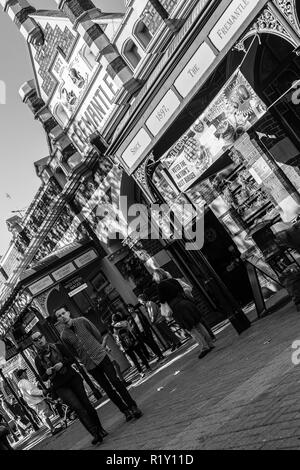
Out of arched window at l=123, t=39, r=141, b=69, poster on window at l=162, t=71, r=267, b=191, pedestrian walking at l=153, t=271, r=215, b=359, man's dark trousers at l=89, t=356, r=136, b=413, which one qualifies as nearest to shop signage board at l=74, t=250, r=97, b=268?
arched window at l=123, t=39, r=141, b=69

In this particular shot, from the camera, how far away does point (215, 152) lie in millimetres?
11070

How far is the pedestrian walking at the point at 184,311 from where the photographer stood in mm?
9547

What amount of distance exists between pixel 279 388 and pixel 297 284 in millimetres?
3910

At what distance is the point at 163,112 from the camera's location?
11648 millimetres

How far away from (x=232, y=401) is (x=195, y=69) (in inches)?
274

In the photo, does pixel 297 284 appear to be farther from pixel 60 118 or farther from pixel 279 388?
pixel 60 118

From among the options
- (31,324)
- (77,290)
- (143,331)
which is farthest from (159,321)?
(31,324)

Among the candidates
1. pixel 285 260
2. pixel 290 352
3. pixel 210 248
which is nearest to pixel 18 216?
pixel 210 248

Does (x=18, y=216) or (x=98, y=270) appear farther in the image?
(x=18, y=216)

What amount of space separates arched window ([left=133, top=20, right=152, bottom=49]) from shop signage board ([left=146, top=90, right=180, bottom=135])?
385 centimetres

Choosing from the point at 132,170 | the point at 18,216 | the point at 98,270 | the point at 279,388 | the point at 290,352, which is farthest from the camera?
the point at 18,216

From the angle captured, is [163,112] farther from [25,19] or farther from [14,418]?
[14,418]

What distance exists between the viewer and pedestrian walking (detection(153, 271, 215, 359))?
9547 mm

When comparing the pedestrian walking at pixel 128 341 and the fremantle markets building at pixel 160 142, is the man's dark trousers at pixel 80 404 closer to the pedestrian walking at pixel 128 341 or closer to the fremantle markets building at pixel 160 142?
the fremantle markets building at pixel 160 142
